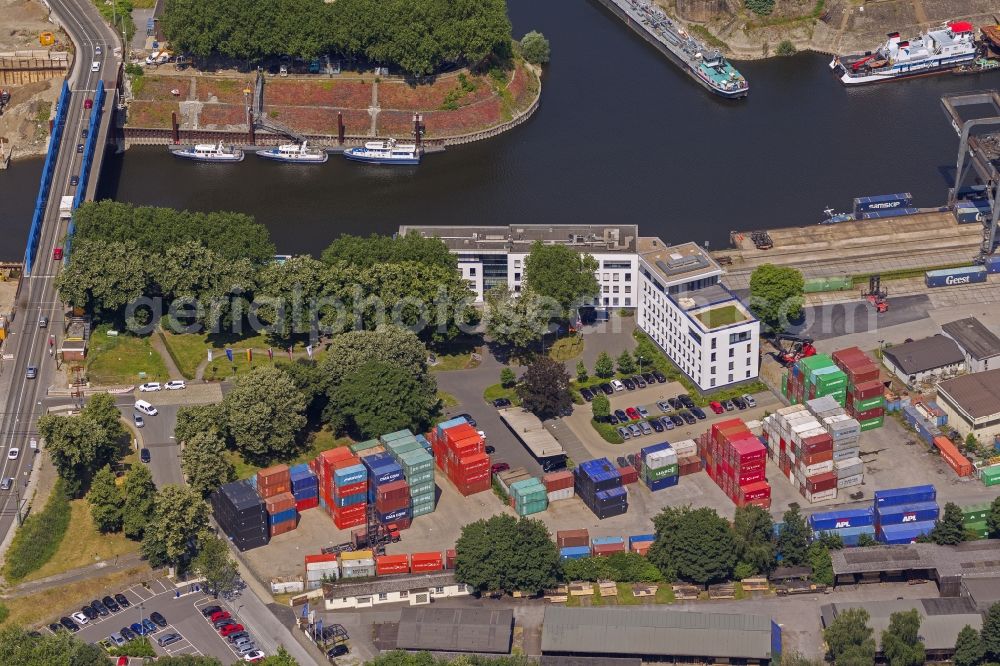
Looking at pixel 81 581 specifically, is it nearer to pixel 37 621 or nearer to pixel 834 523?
pixel 37 621

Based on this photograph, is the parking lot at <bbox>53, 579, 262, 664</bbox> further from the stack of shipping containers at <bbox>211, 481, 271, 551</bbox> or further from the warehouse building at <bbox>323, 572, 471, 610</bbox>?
the warehouse building at <bbox>323, 572, 471, 610</bbox>

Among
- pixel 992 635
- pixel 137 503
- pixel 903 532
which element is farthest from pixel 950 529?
pixel 137 503

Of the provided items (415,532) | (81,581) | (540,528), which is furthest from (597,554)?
(81,581)

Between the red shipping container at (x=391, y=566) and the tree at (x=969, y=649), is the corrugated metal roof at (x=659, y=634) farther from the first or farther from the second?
the tree at (x=969, y=649)

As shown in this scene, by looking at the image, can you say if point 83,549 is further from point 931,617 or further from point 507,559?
point 931,617

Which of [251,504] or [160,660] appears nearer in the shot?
[160,660]

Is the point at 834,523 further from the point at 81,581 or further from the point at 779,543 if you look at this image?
the point at 81,581

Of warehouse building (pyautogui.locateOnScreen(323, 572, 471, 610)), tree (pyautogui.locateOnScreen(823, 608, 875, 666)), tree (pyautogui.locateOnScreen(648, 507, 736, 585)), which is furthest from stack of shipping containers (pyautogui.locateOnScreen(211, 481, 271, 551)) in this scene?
tree (pyautogui.locateOnScreen(823, 608, 875, 666))
